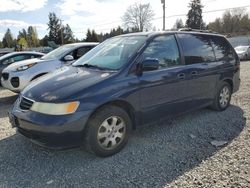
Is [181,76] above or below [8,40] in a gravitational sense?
below

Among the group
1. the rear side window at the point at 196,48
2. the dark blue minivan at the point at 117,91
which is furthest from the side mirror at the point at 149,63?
the rear side window at the point at 196,48

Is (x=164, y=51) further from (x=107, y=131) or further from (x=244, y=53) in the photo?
(x=244, y=53)

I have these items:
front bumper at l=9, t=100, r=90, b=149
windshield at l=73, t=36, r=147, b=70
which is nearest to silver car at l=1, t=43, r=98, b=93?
windshield at l=73, t=36, r=147, b=70

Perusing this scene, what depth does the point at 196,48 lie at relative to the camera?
4859 mm

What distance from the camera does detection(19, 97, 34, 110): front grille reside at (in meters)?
3.43

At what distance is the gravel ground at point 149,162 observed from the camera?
3.04 m

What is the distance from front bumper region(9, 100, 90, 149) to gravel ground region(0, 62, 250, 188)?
0.38 metres

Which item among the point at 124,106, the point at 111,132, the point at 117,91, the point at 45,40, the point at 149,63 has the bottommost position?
the point at 111,132

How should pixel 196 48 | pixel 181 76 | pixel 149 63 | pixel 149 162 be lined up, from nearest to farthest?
pixel 149 162
pixel 149 63
pixel 181 76
pixel 196 48

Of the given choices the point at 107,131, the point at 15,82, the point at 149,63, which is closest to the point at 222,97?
the point at 149,63

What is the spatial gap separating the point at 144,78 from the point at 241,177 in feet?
5.98

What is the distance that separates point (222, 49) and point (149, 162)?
3.28 m

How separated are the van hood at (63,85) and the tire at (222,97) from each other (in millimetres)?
2793

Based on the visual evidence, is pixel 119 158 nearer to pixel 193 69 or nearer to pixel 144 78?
pixel 144 78
